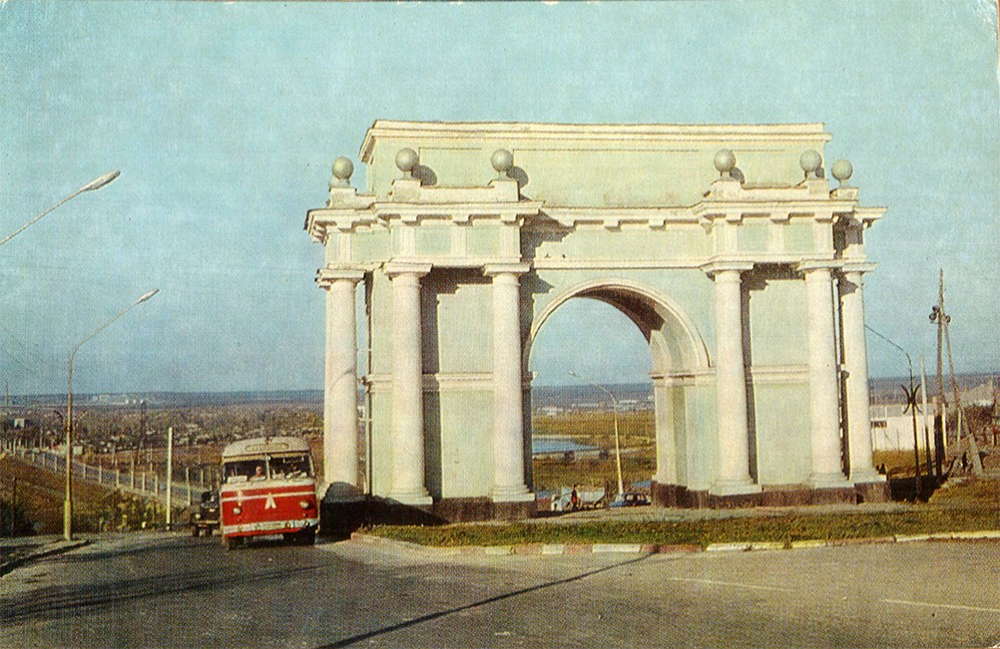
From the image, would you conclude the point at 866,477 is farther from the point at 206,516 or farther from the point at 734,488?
the point at 206,516

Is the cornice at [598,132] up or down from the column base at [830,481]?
up

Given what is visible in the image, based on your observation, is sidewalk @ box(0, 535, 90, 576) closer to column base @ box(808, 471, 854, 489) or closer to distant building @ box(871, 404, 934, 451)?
column base @ box(808, 471, 854, 489)

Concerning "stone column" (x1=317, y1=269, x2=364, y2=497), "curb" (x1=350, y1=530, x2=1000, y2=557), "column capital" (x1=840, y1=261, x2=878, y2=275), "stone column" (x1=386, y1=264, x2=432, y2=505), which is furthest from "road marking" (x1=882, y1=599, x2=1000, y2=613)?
"column capital" (x1=840, y1=261, x2=878, y2=275)

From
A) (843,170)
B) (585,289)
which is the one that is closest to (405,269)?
(585,289)

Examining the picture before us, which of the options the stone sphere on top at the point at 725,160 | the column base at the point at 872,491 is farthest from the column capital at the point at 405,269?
the column base at the point at 872,491

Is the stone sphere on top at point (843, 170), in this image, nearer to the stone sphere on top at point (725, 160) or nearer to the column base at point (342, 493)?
the stone sphere on top at point (725, 160)
